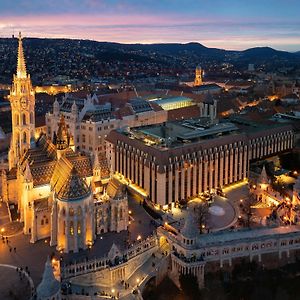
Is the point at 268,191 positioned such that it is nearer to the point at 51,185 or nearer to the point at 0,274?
the point at 51,185

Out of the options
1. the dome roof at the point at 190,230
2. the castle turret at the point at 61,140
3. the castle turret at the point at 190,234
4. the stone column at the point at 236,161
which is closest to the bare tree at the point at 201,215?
the castle turret at the point at 190,234

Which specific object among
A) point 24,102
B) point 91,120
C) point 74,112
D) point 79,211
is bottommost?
point 79,211

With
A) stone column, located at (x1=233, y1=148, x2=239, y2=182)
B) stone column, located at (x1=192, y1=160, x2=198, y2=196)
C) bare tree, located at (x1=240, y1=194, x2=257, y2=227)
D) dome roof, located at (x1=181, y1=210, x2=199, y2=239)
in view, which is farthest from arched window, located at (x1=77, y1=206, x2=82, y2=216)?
stone column, located at (x1=233, y1=148, x2=239, y2=182)

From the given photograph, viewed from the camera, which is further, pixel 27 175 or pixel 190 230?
pixel 27 175

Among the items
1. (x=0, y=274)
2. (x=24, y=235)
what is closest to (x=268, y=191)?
(x=24, y=235)

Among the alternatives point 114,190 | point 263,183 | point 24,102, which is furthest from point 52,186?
point 263,183

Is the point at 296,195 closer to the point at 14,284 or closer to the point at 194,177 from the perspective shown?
the point at 194,177

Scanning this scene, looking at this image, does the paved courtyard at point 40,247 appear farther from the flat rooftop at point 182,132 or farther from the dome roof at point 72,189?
the flat rooftop at point 182,132
